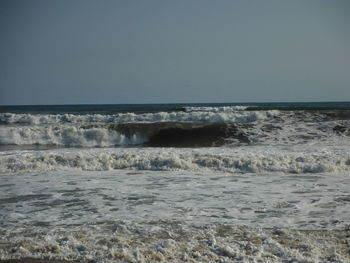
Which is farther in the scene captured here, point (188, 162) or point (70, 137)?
point (70, 137)

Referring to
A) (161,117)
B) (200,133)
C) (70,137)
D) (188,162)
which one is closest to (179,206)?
(188,162)

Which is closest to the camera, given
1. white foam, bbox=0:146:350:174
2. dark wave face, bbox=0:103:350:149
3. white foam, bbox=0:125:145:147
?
white foam, bbox=0:146:350:174

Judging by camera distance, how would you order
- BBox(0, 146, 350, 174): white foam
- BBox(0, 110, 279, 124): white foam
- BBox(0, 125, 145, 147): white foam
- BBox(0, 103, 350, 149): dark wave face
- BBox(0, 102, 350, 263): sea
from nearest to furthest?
BBox(0, 102, 350, 263): sea, BBox(0, 146, 350, 174): white foam, BBox(0, 103, 350, 149): dark wave face, BBox(0, 125, 145, 147): white foam, BBox(0, 110, 279, 124): white foam

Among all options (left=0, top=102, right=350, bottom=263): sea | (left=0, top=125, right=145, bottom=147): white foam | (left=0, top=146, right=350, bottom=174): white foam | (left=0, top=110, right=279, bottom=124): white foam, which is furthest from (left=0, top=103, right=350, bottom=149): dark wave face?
(left=0, top=146, right=350, bottom=174): white foam

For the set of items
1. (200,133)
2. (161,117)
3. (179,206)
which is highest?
(161,117)

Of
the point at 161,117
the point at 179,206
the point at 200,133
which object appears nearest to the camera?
the point at 179,206

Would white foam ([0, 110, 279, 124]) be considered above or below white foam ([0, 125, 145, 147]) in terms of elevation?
above

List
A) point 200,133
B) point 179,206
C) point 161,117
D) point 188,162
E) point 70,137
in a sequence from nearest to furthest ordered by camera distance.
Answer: point 179,206
point 188,162
point 200,133
point 70,137
point 161,117

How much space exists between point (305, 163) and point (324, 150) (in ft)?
7.96

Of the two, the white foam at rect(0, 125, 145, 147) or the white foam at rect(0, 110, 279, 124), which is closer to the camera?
the white foam at rect(0, 125, 145, 147)

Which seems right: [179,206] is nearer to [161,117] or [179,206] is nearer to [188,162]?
[188,162]

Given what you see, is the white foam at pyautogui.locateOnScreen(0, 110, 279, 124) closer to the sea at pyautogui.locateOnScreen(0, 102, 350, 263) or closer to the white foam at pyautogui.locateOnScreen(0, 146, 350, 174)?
the sea at pyautogui.locateOnScreen(0, 102, 350, 263)

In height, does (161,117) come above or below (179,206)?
above

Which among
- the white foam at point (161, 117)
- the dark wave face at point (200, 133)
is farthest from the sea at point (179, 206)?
the white foam at point (161, 117)
